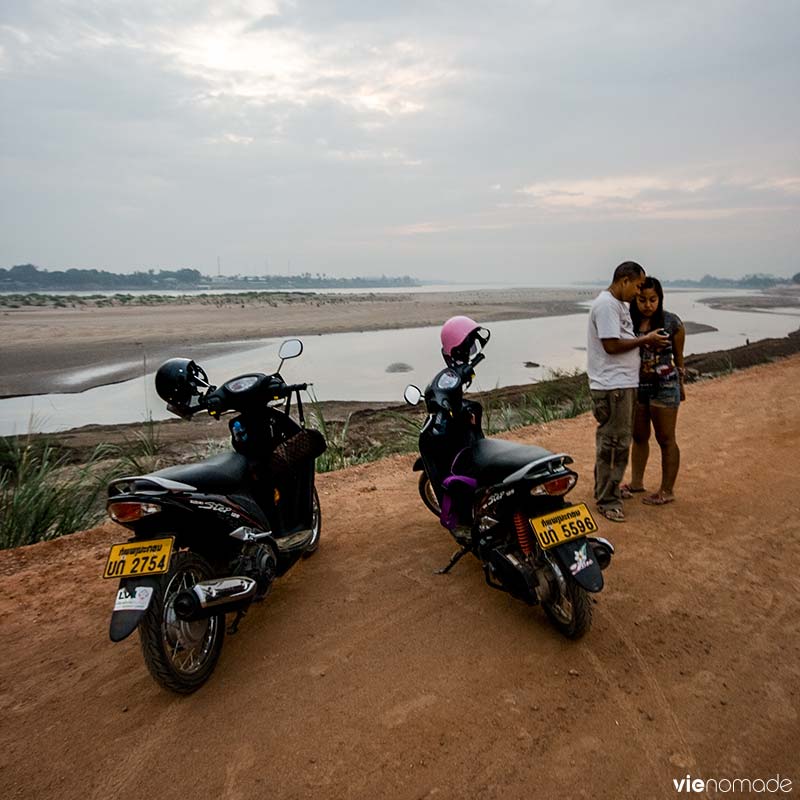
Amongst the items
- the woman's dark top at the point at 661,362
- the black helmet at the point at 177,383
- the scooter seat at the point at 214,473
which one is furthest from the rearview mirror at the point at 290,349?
the woman's dark top at the point at 661,362

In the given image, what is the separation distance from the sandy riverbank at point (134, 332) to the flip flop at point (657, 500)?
41.5ft

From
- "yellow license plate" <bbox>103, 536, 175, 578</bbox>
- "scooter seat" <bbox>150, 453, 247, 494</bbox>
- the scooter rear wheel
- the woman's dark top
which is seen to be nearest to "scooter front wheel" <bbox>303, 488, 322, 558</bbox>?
"scooter seat" <bbox>150, 453, 247, 494</bbox>

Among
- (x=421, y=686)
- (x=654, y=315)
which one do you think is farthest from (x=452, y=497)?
(x=654, y=315)

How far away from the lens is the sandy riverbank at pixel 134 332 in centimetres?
1549

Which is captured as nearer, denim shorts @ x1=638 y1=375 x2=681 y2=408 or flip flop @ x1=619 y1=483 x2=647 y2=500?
denim shorts @ x1=638 y1=375 x2=681 y2=408

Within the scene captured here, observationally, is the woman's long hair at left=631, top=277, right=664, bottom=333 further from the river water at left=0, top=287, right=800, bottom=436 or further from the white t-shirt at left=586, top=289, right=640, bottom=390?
the river water at left=0, top=287, right=800, bottom=436

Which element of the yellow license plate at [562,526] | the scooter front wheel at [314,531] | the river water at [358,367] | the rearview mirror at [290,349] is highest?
the rearview mirror at [290,349]

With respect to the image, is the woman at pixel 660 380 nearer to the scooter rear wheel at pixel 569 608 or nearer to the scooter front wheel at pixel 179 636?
the scooter rear wheel at pixel 569 608

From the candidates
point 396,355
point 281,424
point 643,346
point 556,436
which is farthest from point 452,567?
point 396,355

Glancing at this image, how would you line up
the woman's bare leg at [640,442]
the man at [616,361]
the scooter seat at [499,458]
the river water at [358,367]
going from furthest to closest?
the river water at [358,367] < the woman's bare leg at [640,442] < the man at [616,361] < the scooter seat at [499,458]

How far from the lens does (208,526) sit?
2.83 m

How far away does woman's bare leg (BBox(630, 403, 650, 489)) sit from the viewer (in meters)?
4.73

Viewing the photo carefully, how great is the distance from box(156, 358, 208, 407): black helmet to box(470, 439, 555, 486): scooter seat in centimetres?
159

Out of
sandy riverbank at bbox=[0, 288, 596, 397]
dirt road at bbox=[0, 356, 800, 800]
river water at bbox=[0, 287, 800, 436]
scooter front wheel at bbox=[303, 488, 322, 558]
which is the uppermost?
scooter front wheel at bbox=[303, 488, 322, 558]
